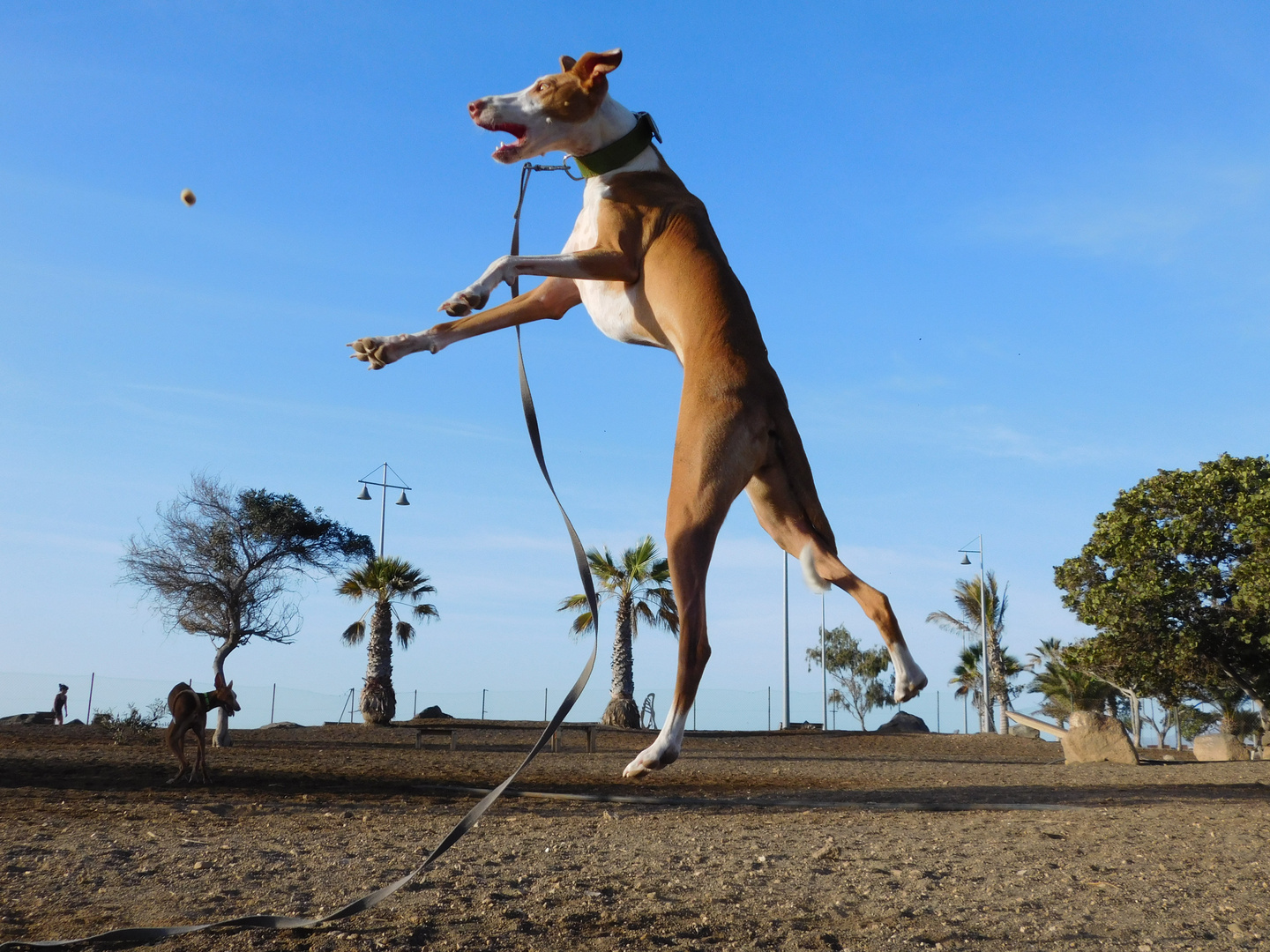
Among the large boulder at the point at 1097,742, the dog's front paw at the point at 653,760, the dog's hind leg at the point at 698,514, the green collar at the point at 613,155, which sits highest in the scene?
the green collar at the point at 613,155

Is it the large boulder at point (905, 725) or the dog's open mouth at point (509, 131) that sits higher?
the dog's open mouth at point (509, 131)

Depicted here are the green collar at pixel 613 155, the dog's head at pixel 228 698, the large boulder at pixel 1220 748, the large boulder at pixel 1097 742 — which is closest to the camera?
the green collar at pixel 613 155

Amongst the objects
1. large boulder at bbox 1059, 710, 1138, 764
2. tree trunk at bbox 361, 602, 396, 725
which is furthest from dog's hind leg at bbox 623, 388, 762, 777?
tree trunk at bbox 361, 602, 396, 725

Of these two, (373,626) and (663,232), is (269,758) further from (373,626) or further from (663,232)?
(663,232)

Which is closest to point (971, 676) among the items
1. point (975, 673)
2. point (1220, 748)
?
point (975, 673)

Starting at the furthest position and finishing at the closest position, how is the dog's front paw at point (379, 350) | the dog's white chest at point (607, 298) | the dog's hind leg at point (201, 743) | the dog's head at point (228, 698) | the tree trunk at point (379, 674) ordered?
1. the tree trunk at point (379, 674)
2. the dog's head at point (228, 698)
3. the dog's hind leg at point (201, 743)
4. the dog's white chest at point (607, 298)
5. the dog's front paw at point (379, 350)

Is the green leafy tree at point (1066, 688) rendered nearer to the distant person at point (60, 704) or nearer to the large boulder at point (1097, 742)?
the large boulder at point (1097, 742)

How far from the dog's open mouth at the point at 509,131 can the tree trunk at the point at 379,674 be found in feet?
96.2

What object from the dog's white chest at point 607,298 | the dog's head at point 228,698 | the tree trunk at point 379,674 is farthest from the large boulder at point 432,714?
the dog's white chest at point 607,298

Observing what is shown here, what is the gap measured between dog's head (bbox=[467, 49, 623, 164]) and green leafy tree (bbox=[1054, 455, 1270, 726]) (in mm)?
22357

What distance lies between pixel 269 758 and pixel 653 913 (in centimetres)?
1612

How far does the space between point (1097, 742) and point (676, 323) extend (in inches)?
863

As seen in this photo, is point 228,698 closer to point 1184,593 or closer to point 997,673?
point 1184,593

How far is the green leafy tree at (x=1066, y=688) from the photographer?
3762cm
